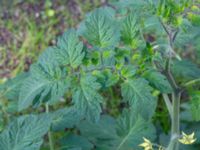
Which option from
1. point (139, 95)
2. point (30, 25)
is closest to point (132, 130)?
point (139, 95)

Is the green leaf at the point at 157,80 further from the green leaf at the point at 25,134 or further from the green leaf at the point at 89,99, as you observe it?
the green leaf at the point at 25,134

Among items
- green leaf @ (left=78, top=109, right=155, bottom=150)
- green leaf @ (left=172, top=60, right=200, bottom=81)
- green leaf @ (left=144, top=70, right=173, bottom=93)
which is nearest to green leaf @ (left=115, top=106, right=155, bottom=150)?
green leaf @ (left=78, top=109, right=155, bottom=150)

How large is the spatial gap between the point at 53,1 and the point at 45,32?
0.85ft

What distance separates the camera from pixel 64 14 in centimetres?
317

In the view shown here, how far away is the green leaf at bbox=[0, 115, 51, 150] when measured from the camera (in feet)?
4.91

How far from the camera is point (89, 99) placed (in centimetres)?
140

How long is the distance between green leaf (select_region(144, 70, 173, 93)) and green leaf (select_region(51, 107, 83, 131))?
0.42 meters

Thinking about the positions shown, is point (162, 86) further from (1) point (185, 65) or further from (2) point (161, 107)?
(2) point (161, 107)

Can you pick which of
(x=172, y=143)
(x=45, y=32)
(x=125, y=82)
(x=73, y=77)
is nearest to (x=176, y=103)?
(x=172, y=143)

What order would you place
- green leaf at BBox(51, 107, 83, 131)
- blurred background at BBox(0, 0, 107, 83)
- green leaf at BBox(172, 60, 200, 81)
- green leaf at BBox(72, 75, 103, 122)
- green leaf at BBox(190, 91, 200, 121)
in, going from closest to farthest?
green leaf at BBox(72, 75, 103, 122), green leaf at BBox(190, 91, 200, 121), green leaf at BBox(172, 60, 200, 81), green leaf at BBox(51, 107, 83, 131), blurred background at BBox(0, 0, 107, 83)

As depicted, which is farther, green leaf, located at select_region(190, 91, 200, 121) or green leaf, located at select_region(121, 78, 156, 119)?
green leaf, located at select_region(190, 91, 200, 121)

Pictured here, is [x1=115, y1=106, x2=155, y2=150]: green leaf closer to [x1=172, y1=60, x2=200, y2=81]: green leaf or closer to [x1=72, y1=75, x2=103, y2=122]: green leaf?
[x1=172, y1=60, x2=200, y2=81]: green leaf

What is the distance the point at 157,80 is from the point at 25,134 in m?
0.47

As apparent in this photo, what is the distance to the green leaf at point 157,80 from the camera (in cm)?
144
